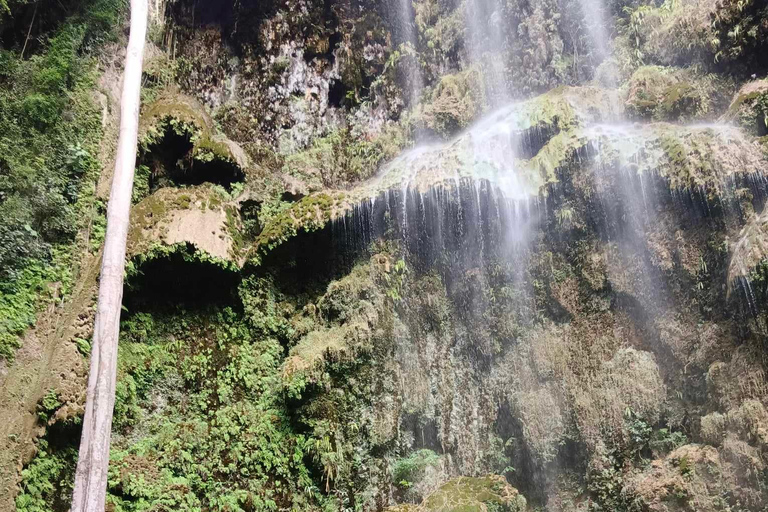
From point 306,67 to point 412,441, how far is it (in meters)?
8.23

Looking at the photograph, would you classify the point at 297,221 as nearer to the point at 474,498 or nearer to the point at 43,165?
the point at 43,165

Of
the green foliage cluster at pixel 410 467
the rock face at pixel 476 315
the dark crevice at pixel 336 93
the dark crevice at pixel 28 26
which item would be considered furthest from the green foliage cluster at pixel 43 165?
the green foliage cluster at pixel 410 467

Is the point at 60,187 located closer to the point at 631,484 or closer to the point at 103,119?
the point at 103,119

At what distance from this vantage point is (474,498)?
6180 mm

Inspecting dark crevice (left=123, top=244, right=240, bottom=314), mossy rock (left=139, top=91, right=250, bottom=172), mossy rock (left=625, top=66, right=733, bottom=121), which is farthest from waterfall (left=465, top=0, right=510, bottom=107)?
dark crevice (left=123, top=244, right=240, bottom=314)

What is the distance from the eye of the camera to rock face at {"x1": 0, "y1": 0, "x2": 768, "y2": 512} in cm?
639

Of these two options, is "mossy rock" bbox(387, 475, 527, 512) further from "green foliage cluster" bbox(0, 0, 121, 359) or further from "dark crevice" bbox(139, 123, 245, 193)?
"dark crevice" bbox(139, 123, 245, 193)

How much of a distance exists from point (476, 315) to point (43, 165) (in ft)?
23.2

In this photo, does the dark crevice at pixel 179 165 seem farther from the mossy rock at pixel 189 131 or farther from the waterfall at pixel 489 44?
the waterfall at pixel 489 44

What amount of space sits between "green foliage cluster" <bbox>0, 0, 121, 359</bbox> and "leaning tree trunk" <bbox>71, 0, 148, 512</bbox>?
4.64ft

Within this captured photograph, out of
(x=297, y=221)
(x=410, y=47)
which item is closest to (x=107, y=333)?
(x=297, y=221)

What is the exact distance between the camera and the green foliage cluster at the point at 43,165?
691 centimetres

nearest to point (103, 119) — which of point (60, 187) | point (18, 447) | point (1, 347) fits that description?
point (60, 187)

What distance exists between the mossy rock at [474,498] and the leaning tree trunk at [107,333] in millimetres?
3435
